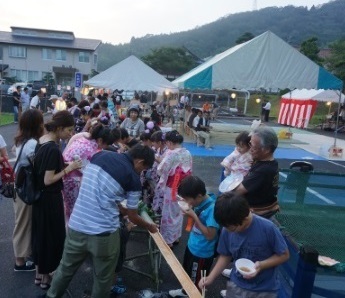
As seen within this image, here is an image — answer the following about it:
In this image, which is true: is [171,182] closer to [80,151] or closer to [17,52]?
[80,151]

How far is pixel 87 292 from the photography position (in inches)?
134

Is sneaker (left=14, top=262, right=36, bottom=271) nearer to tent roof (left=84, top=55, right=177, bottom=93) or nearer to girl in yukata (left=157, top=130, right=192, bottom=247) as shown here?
girl in yukata (left=157, top=130, right=192, bottom=247)

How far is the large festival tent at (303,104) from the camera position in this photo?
64.8 feet

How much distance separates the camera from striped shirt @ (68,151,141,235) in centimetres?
247

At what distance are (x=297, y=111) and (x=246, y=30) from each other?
328ft

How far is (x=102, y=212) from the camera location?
2539 millimetres

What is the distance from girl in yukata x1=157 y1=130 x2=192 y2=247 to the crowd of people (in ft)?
0.04

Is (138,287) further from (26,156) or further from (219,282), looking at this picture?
(26,156)

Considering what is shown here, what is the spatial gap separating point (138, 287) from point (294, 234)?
182cm

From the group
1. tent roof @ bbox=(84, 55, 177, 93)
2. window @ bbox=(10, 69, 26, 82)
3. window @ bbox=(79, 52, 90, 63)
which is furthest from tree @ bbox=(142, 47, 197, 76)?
tent roof @ bbox=(84, 55, 177, 93)

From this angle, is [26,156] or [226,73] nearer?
[26,156]

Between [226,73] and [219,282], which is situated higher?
[226,73]

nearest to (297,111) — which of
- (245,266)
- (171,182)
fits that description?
(171,182)

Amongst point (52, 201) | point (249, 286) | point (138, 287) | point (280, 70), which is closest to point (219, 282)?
point (138, 287)
